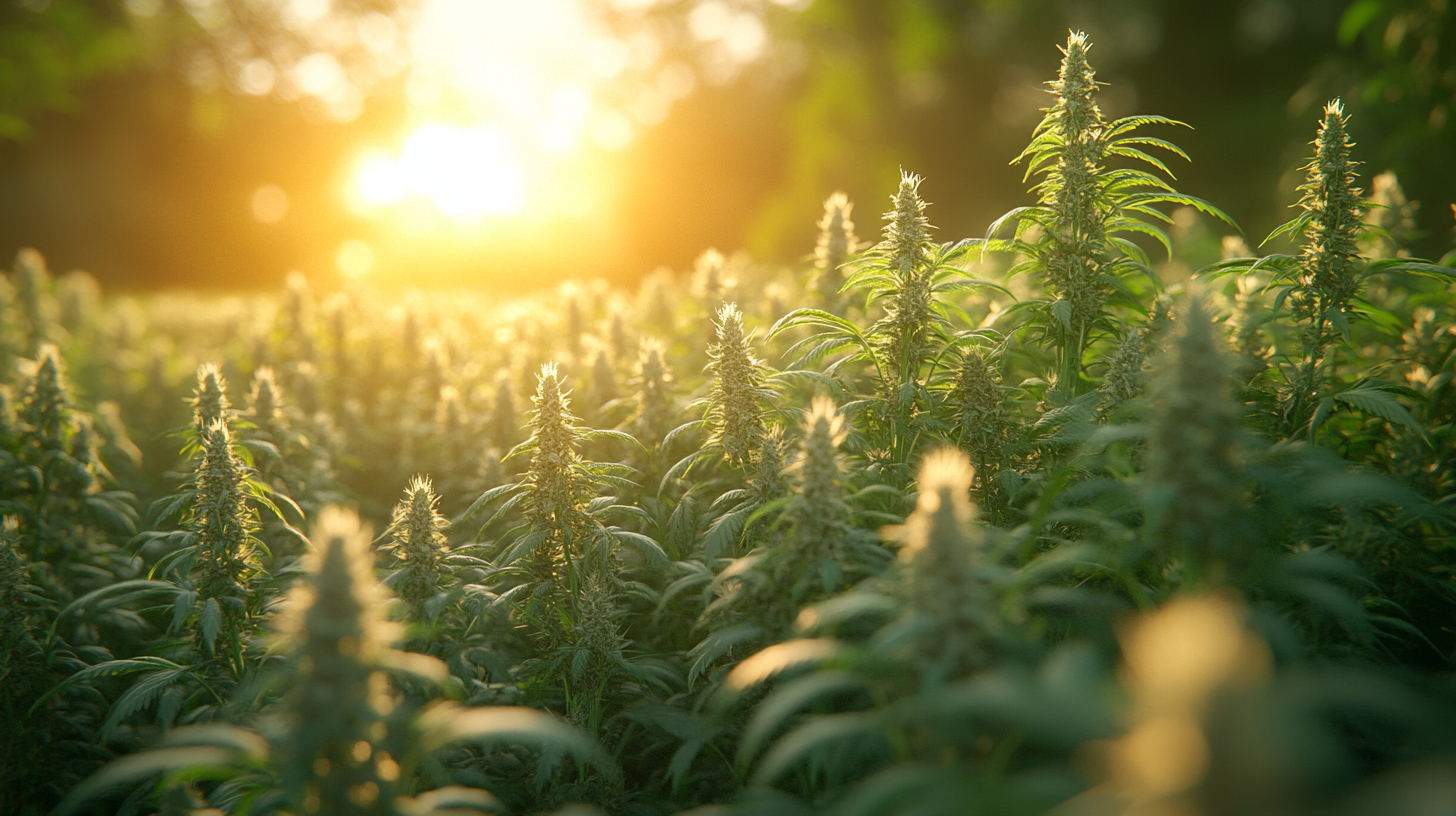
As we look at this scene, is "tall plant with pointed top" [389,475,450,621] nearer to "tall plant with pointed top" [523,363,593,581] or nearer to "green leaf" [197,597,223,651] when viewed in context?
"tall plant with pointed top" [523,363,593,581]

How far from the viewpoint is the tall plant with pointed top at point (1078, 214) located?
108 inches

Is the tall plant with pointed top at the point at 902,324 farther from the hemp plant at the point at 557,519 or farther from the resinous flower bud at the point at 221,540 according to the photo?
the resinous flower bud at the point at 221,540

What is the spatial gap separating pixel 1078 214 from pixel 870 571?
1.76 metres

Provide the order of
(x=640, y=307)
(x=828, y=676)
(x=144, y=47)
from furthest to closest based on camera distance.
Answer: (x=144, y=47) → (x=640, y=307) → (x=828, y=676)

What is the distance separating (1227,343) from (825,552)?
2212 millimetres

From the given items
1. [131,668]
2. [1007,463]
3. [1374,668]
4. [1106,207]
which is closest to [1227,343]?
[1106,207]

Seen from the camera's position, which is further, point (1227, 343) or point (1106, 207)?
point (1227, 343)

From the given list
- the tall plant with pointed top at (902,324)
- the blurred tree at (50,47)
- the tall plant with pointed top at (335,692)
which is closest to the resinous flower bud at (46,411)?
the tall plant with pointed top at (335,692)

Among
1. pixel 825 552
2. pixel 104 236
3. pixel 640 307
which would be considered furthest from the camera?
pixel 104 236

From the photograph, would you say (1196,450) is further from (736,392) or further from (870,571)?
(736,392)

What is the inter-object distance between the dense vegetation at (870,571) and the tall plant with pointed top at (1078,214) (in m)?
0.02

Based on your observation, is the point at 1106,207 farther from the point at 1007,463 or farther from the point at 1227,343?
the point at 1007,463

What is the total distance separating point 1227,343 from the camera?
302 cm

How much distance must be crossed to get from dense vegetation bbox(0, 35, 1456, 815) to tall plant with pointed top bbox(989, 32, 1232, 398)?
0.8 inches
